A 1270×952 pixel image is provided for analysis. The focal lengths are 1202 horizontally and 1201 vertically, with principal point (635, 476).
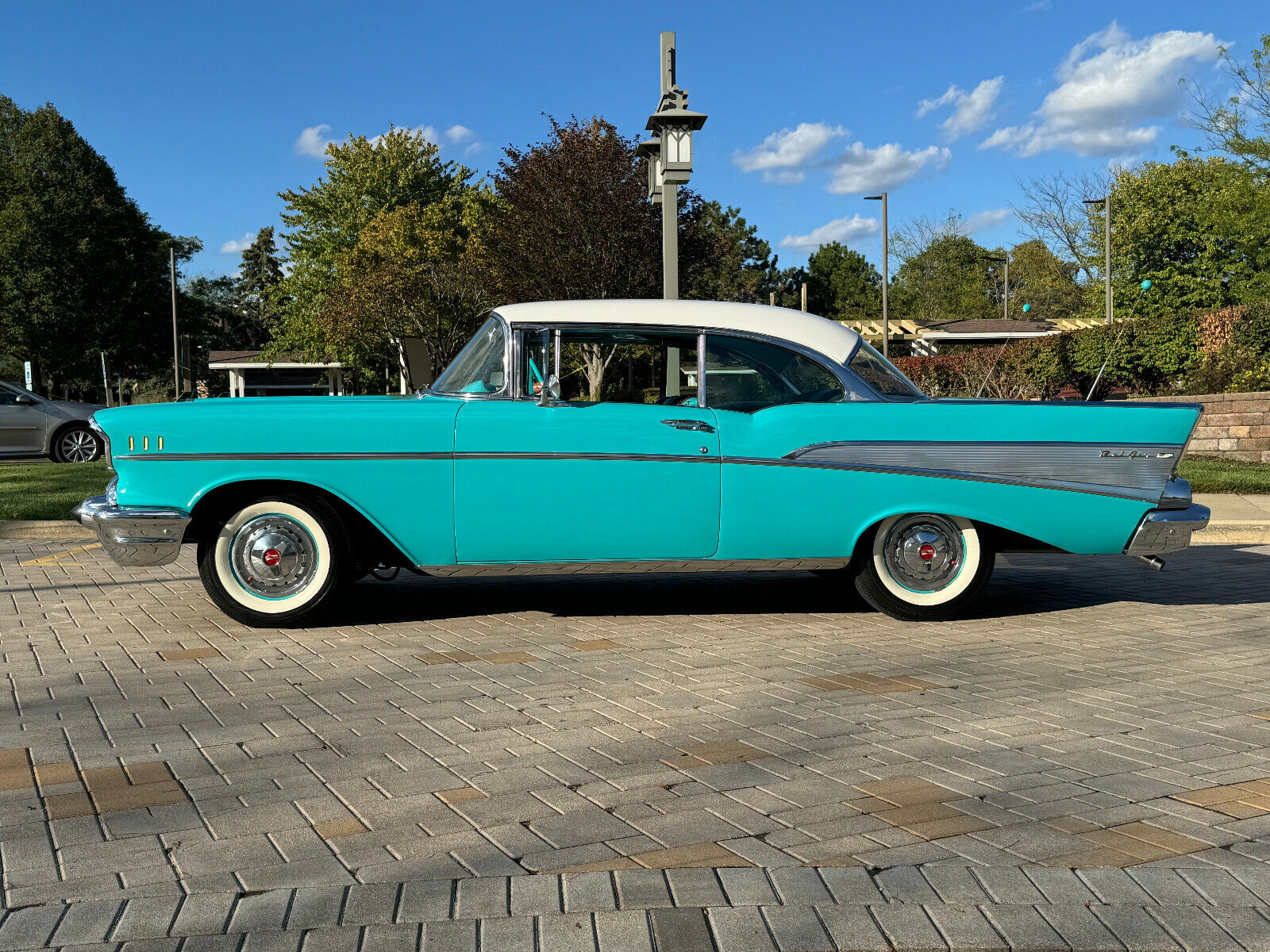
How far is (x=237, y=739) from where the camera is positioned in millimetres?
4270

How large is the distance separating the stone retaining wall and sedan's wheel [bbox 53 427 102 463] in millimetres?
17426

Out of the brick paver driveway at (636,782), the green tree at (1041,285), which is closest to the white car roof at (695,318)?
the brick paver driveway at (636,782)

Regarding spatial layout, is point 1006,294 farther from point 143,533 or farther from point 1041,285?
point 143,533

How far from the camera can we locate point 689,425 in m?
6.30

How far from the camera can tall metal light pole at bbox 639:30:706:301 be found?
11.8 m

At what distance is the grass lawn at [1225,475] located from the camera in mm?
13906

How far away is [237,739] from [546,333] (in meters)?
2.97

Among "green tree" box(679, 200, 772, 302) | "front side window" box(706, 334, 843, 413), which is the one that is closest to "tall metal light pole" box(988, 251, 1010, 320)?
"green tree" box(679, 200, 772, 302)

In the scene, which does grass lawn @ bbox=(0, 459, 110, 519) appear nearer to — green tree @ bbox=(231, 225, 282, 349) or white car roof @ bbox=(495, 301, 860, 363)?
white car roof @ bbox=(495, 301, 860, 363)

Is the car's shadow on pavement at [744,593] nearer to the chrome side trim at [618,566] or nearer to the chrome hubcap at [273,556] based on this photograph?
the chrome hubcap at [273,556]

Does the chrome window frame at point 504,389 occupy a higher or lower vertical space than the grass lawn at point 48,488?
higher

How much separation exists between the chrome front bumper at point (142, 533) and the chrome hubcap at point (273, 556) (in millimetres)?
305

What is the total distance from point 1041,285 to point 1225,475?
62.6 metres

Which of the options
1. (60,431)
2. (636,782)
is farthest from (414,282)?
(636,782)
